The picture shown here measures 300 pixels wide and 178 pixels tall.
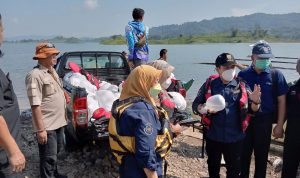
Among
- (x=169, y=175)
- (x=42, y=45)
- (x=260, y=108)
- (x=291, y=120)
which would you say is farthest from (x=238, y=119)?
(x=42, y=45)

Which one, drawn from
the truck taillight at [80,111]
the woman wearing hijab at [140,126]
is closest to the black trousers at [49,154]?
the truck taillight at [80,111]

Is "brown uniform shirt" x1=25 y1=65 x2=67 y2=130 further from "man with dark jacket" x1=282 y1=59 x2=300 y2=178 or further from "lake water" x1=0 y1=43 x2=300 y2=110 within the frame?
"man with dark jacket" x1=282 y1=59 x2=300 y2=178

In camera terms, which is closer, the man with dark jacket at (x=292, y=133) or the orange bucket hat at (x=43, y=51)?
the orange bucket hat at (x=43, y=51)

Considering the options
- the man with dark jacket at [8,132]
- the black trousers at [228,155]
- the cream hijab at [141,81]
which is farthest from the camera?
the black trousers at [228,155]

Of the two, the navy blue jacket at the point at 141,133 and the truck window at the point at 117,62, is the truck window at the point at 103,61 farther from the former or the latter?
the navy blue jacket at the point at 141,133

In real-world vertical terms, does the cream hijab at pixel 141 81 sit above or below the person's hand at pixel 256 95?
above

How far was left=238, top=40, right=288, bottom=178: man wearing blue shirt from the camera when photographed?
405cm

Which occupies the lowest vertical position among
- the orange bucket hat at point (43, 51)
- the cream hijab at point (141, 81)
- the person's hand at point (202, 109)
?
the person's hand at point (202, 109)

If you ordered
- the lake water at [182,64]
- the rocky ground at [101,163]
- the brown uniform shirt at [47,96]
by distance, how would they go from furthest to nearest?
the lake water at [182,64] < the rocky ground at [101,163] < the brown uniform shirt at [47,96]

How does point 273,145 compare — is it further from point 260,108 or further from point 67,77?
point 67,77

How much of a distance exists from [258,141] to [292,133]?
0.39 meters

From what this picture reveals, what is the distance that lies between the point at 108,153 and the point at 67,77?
1.39 meters

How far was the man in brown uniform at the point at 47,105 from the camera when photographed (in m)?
3.76

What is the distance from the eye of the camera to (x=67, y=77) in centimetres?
570
